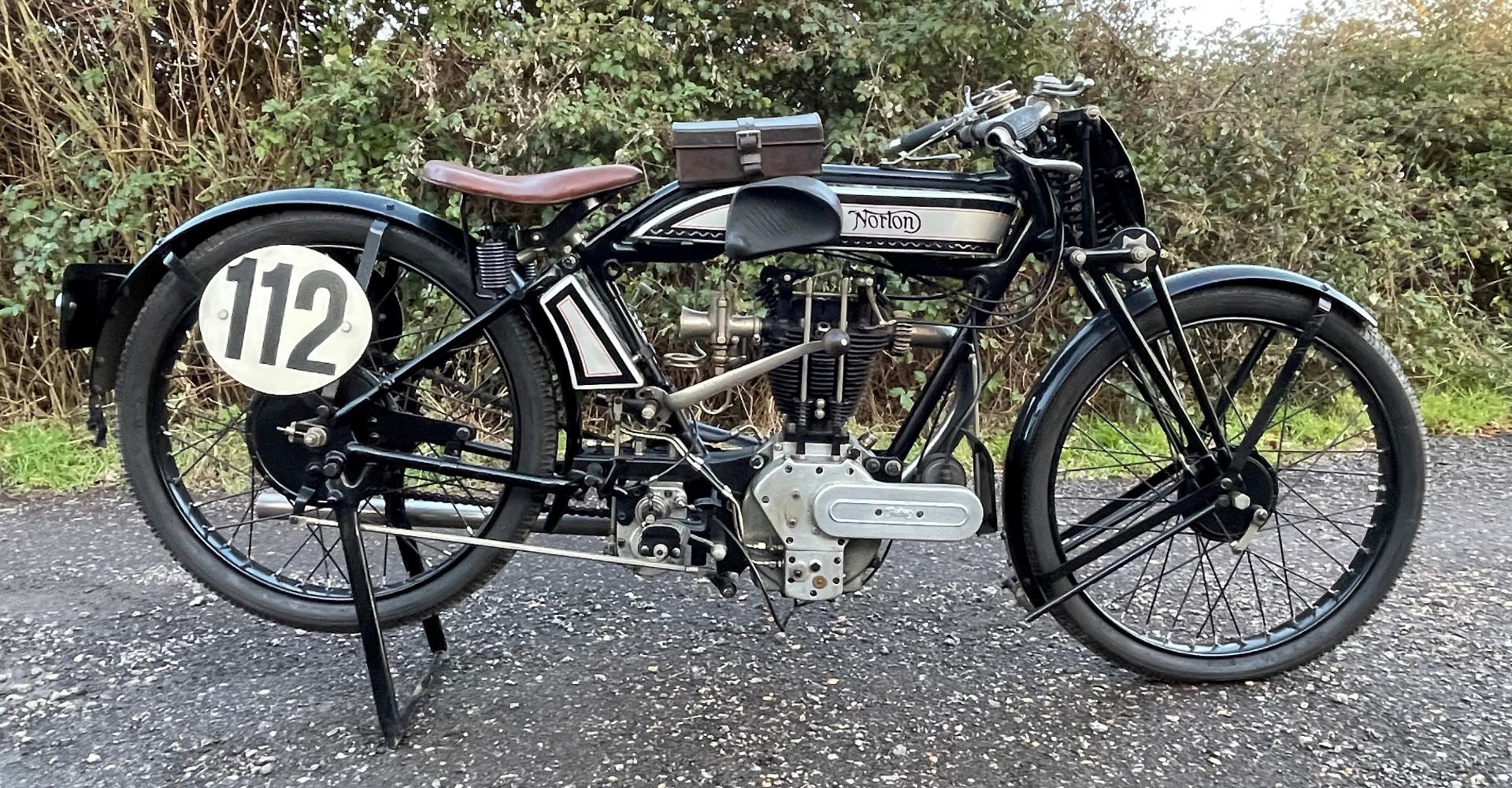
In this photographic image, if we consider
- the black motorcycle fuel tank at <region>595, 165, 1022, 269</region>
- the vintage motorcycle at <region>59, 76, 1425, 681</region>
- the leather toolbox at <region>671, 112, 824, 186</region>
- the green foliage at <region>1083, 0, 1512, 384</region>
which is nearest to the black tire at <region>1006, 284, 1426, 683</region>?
the vintage motorcycle at <region>59, 76, 1425, 681</region>

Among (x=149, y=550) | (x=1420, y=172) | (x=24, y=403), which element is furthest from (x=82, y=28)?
(x=1420, y=172)

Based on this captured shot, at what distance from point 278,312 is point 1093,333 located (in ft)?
6.18

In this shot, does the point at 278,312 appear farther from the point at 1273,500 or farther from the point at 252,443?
the point at 1273,500

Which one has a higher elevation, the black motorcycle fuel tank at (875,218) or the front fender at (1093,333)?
the black motorcycle fuel tank at (875,218)

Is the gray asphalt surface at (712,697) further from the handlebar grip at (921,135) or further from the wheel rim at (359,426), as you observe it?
the handlebar grip at (921,135)

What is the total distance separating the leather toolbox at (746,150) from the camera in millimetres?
2080

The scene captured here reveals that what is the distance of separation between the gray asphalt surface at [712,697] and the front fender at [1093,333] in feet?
1.68

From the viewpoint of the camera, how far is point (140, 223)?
14.1 ft

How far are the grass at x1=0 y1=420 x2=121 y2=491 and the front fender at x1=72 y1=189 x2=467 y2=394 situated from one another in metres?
2.05

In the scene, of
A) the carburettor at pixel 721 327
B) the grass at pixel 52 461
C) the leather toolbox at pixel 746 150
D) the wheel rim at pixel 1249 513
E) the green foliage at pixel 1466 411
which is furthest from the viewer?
the green foliage at pixel 1466 411

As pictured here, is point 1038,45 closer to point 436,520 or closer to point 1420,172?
point 1420,172

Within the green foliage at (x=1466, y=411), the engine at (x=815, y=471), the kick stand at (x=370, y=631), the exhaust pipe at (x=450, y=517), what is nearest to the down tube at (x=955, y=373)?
the engine at (x=815, y=471)

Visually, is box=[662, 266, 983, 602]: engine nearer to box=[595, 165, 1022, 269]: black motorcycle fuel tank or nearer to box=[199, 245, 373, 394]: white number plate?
box=[595, 165, 1022, 269]: black motorcycle fuel tank

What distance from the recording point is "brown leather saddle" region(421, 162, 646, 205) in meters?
2.08
